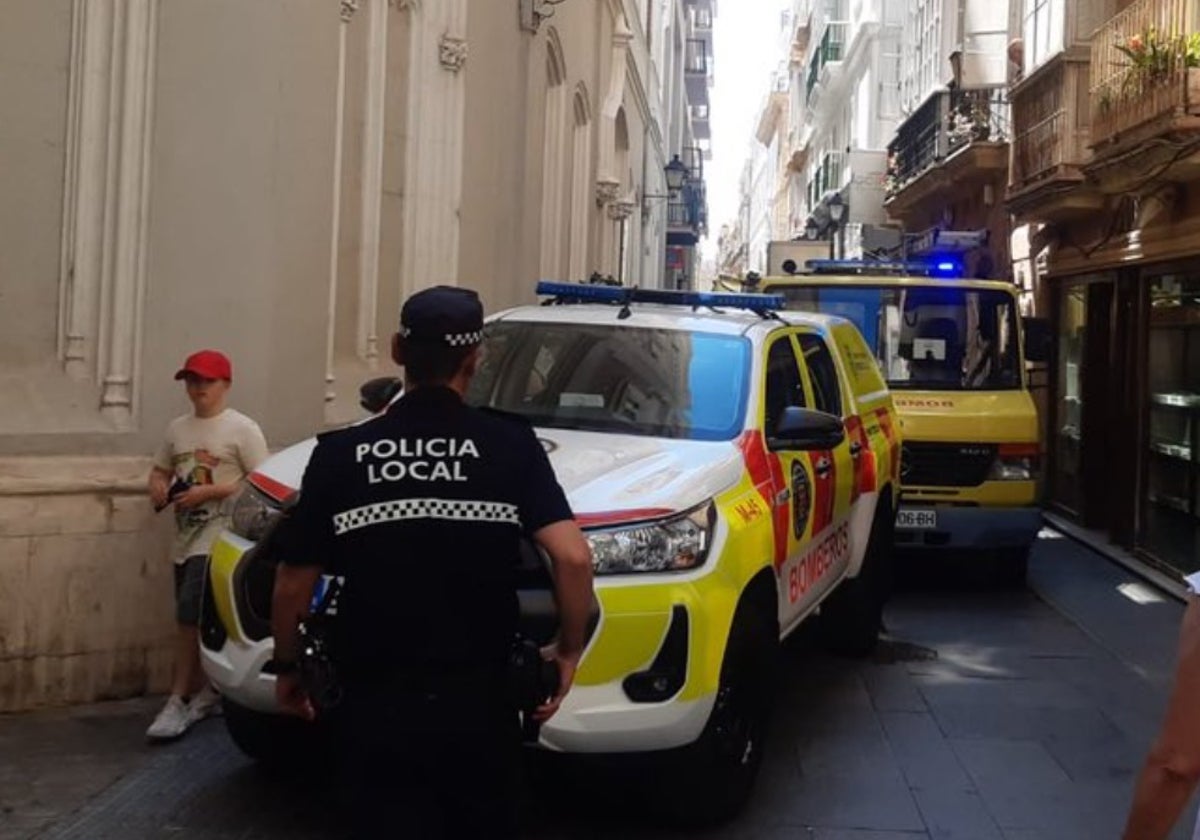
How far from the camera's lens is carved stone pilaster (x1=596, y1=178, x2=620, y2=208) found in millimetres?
20578

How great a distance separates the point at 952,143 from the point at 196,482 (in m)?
15.8

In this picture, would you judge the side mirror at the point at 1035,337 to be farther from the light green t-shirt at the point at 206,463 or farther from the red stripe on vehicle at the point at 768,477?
the light green t-shirt at the point at 206,463

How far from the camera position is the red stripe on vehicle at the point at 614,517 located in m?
4.39

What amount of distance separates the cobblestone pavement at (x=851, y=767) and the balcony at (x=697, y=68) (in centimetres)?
4068

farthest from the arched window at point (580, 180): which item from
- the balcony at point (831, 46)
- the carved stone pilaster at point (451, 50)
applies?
the balcony at point (831, 46)

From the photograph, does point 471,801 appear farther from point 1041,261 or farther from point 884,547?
point 1041,261

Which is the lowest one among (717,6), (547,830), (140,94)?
(547,830)

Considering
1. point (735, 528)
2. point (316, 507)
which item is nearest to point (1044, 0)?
point (735, 528)

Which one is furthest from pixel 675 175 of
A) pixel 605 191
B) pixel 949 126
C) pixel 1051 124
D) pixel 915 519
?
pixel 915 519

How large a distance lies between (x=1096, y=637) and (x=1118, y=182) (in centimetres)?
476

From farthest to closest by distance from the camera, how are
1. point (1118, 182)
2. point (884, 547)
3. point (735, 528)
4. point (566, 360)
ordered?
point (1118, 182) → point (884, 547) → point (566, 360) → point (735, 528)

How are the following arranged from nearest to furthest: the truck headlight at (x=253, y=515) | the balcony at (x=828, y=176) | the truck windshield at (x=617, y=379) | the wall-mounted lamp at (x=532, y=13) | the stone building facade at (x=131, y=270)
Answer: the truck headlight at (x=253, y=515) < the truck windshield at (x=617, y=379) < the stone building facade at (x=131, y=270) < the wall-mounted lamp at (x=532, y=13) < the balcony at (x=828, y=176)

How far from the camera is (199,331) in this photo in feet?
22.8

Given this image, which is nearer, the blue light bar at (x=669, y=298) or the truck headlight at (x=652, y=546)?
the truck headlight at (x=652, y=546)
